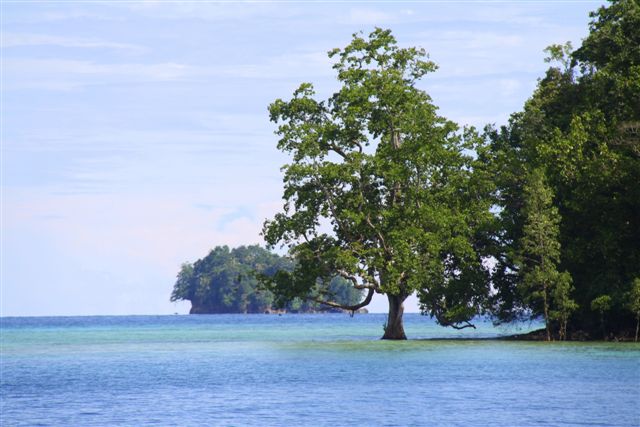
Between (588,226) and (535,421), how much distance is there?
3381 cm

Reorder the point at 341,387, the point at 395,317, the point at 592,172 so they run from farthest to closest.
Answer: the point at 395,317, the point at 592,172, the point at 341,387

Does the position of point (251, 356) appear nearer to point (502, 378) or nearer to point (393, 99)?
point (393, 99)

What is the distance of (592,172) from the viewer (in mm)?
57531

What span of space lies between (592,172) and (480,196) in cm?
996

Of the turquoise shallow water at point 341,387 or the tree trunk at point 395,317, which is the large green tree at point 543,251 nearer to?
the turquoise shallow water at point 341,387

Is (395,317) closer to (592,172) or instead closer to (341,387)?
(592,172)

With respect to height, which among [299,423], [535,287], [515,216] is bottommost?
[299,423]

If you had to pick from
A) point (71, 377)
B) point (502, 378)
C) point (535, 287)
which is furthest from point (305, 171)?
point (502, 378)

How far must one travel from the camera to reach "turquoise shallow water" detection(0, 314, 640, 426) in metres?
29.6

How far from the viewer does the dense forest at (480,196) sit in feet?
191

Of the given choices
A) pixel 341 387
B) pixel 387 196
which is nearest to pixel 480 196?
pixel 387 196

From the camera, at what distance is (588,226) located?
60.0 metres

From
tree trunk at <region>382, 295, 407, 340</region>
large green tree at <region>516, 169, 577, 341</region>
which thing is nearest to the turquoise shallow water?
large green tree at <region>516, 169, 577, 341</region>

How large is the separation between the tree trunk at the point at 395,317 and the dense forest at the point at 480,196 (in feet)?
0.51
